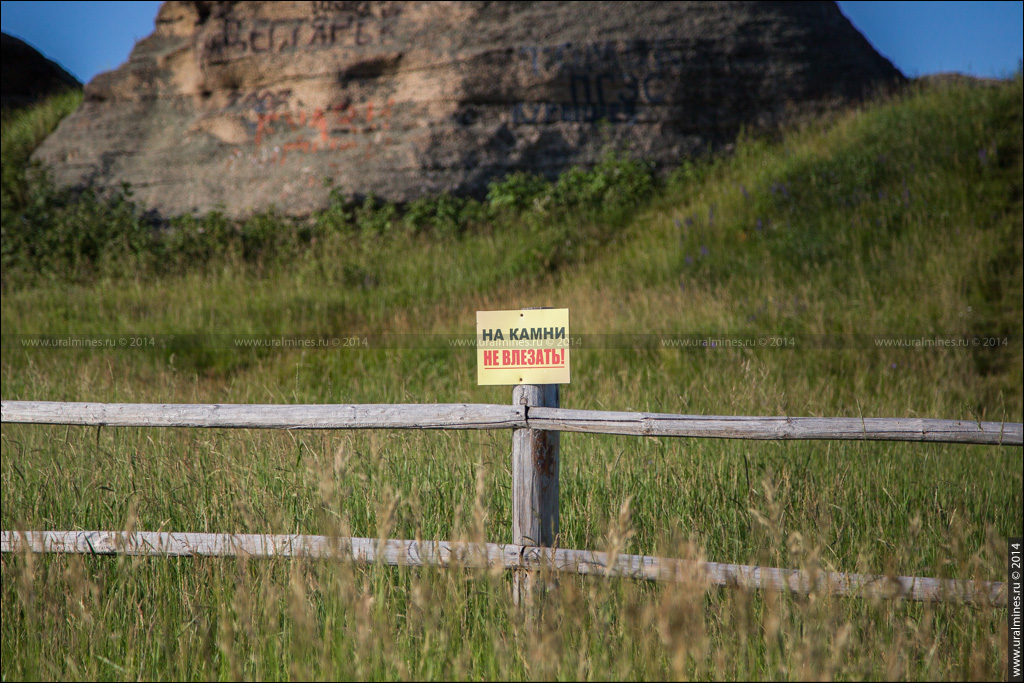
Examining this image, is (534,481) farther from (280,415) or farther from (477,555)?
(280,415)

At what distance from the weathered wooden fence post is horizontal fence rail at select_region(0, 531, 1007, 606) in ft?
0.30

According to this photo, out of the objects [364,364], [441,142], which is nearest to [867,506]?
[364,364]

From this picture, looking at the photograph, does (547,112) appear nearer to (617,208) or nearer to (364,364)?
(617,208)

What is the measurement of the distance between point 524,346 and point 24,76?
18871mm

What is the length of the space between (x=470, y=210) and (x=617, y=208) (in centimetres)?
231

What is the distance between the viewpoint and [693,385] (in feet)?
16.9

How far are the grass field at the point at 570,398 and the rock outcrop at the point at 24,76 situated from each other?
4.72 ft

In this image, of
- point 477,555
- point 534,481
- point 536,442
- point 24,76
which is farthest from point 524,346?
point 24,76

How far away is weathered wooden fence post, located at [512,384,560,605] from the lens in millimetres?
Answer: 2504

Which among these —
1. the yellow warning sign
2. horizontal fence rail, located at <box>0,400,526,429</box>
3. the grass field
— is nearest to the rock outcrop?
the grass field

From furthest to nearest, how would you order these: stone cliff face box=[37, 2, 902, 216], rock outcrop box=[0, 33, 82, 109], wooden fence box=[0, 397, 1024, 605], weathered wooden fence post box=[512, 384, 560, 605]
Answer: rock outcrop box=[0, 33, 82, 109] → stone cliff face box=[37, 2, 902, 216] → weathered wooden fence post box=[512, 384, 560, 605] → wooden fence box=[0, 397, 1024, 605]

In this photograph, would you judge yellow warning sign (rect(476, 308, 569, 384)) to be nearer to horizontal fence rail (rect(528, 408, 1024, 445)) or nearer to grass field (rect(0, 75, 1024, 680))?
horizontal fence rail (rect(528, 408, 1024, 445))

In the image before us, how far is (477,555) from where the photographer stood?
1.98 m

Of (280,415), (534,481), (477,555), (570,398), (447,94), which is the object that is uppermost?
(447,94)
